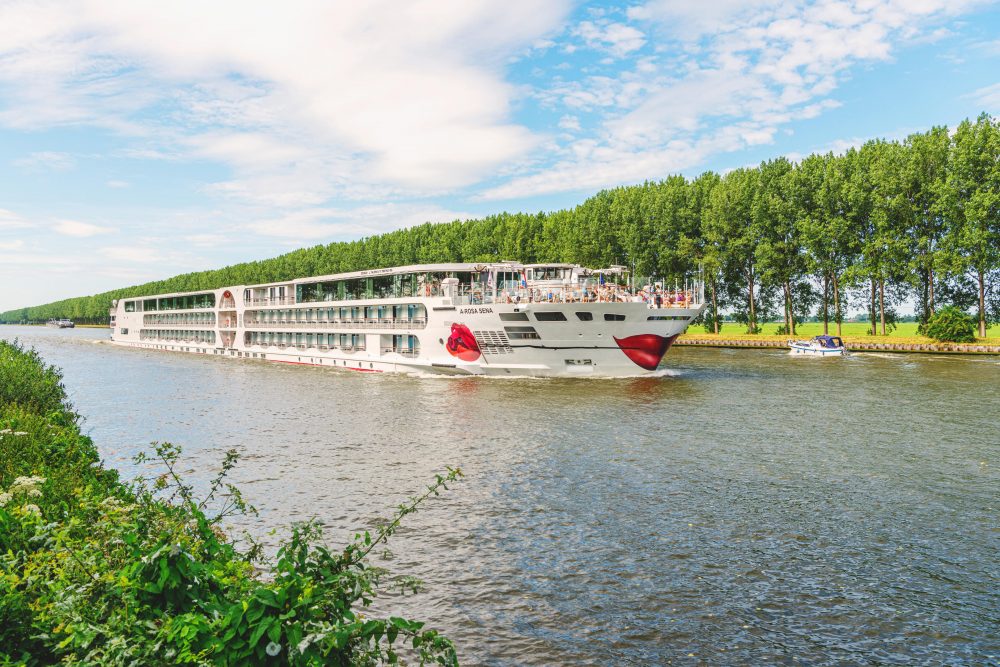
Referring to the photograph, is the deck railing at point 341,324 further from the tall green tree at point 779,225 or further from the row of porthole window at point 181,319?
the tall green tree at point 779,225

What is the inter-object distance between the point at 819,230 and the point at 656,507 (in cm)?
7889

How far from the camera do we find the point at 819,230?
85312mm

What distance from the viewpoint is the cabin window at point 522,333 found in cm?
5056

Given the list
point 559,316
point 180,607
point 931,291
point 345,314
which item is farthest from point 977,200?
point 180,607

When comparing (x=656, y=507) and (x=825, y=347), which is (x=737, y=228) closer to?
(x=825, y=347)

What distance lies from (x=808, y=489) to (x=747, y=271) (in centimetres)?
8426

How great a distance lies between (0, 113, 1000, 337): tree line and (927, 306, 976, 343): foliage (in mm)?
2744

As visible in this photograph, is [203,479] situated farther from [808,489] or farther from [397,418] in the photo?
[808,489]

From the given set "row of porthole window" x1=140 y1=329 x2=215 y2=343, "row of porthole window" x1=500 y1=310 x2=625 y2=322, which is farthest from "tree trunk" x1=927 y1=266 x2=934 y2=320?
"row of porthole window" x1=140 y1=329 x2=215 y2=343

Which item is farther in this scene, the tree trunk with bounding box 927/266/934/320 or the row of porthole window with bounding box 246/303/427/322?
the tree trunk with bounding box 927/266/934/320

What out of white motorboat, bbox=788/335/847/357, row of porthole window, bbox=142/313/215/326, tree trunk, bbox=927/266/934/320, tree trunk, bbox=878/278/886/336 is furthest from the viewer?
row of porthole window, bbox=142/313/215/326

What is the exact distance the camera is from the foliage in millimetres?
73000

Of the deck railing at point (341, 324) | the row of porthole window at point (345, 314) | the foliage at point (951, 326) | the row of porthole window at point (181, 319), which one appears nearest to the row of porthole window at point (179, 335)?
the row of porthole window at point (181, 319)

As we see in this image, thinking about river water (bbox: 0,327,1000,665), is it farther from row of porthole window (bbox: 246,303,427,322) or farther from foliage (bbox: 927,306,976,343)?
foliage (bbox: 927,306,976,343)
